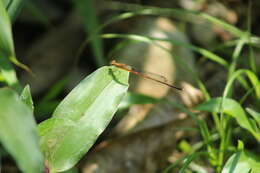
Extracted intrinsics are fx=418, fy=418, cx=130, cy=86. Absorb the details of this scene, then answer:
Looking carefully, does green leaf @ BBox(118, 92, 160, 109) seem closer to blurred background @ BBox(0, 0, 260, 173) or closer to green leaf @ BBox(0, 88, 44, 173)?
blurred background @ BBox(0, 0, 260, 173)

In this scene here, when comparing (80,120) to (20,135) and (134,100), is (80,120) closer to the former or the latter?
(20,135)

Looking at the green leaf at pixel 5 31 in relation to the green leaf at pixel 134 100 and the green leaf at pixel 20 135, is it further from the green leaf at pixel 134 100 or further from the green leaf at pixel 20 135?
the green leaf at pixel 134 100

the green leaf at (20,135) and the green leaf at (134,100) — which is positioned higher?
the green leaf at (20,135)

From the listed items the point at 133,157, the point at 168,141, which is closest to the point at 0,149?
the point at 133,157

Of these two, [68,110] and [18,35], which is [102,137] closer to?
[68,110]

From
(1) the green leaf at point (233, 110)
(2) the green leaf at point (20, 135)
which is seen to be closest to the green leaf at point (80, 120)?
(2) the green leaf at point (20, 135)

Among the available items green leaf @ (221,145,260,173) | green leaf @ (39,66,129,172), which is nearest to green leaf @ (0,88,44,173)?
green leaf @ (39,66,129,172)
